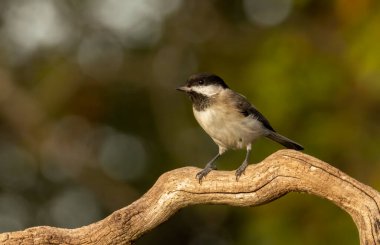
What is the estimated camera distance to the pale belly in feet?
19.4

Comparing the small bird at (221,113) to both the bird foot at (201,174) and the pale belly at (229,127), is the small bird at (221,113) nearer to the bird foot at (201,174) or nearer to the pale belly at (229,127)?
the pale belly at (229,127)

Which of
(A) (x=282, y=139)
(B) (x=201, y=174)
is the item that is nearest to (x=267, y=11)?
(A) (x=282, y=139)

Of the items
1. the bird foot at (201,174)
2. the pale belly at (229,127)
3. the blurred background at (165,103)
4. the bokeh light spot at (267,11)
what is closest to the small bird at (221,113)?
the pale belly at (229,127)

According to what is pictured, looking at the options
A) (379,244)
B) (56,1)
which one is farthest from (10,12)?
(379,244)

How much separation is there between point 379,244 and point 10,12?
7.84 metres

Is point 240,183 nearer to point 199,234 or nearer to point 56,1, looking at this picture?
point 199,234

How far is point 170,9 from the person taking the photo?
33.7 feet

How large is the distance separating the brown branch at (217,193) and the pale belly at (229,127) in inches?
40.1

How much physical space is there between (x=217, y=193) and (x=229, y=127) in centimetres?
116

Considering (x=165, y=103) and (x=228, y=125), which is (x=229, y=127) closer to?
(x=228, y=125)

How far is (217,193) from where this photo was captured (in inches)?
190

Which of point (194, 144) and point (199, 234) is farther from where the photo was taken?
point (199, 234)

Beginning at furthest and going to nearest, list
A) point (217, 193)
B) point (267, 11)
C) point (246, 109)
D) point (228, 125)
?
1. point (267, 11)
2. point (246, 109)
3. point (228, 125)
4. point (217, 193)

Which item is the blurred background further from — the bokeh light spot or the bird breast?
the bird breast
